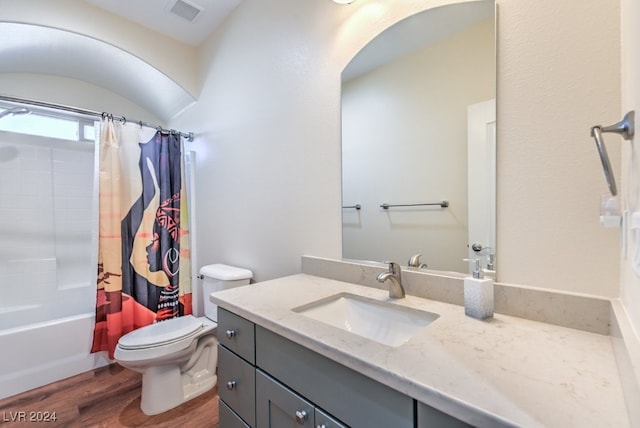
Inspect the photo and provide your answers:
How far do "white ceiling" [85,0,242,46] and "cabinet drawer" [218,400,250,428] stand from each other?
8.02 ft

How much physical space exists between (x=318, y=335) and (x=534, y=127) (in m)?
0.90

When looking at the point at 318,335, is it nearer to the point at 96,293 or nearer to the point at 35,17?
the point at 96,293

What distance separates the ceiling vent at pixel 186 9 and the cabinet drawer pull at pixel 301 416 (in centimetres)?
250

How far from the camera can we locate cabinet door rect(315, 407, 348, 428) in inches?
28.4

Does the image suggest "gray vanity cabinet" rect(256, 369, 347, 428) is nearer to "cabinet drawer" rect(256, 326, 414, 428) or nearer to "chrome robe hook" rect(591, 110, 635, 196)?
"cabinet drawer" rect(256, 326, 414, 428)

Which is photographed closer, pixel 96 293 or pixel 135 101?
pixel 96 293

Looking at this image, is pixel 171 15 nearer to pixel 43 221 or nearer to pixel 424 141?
pixel 43 221

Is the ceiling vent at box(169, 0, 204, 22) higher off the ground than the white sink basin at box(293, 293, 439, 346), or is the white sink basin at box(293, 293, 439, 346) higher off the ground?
the ceiling vent at box(169, 0, 204, 22)

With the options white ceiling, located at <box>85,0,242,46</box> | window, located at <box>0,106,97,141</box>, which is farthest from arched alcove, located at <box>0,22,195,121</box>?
window, located at <box>0,106,97,141</box>

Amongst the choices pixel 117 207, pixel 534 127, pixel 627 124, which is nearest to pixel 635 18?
pixel 627 124

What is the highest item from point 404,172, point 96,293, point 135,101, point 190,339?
point 135,101

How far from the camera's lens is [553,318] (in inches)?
32.2

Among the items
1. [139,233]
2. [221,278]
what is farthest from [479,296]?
[139,233]

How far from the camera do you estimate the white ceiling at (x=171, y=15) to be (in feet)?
6.53
